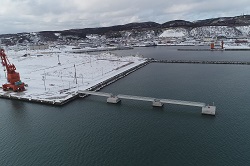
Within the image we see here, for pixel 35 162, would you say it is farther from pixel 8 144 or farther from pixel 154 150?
pixel 154 150

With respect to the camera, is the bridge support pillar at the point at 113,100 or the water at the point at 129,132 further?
the bridge support pillar at the point at 113,100

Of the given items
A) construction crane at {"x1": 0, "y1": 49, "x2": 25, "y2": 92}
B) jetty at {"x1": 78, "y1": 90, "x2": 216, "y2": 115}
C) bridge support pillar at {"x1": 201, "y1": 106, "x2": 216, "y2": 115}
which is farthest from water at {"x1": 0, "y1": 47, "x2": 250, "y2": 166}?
construction crane at {"x1": 0, "y1": 49, "x2": 25, "y2": 92}

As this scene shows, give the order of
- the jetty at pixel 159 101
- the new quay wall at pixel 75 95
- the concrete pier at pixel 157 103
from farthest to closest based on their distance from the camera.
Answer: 1. the new quay wall at pixel 75 95
2. the concrete pier at pixel 157 103
3. the jetty at pixel 159 101

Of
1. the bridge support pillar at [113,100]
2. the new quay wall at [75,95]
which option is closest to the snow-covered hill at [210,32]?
the new quay wall at [75,95]

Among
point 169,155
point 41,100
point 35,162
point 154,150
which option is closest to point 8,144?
point 35,162

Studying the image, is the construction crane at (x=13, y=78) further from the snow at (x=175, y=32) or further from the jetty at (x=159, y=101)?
the snow at (x=175, y=32)

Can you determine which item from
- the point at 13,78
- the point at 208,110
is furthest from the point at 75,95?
the point at 208,110

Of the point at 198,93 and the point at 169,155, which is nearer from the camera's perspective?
the point at 169,155

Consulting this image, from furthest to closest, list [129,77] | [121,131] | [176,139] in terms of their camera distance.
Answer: [129,77]
[121,131]
[176,139]

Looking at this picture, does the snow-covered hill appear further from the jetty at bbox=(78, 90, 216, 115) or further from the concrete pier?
the concrete pier
